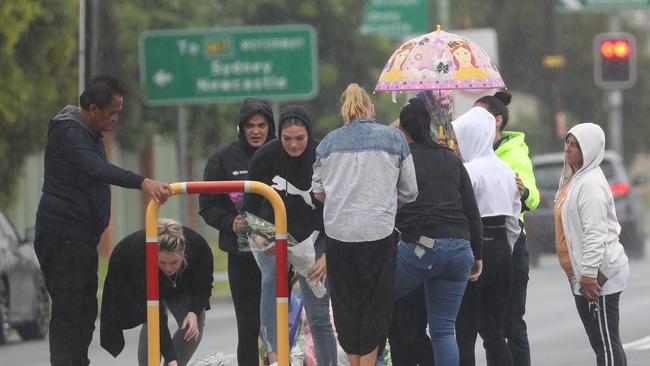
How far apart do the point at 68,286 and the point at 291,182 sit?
137 centimetres

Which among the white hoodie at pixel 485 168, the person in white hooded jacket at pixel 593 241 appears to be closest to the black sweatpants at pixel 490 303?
the white hoodie at pixel 485 168

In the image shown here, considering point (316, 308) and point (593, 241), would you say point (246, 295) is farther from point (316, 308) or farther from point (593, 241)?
point (593, 241)

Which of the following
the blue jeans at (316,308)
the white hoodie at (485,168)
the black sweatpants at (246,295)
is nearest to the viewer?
the blue jeans at (316,308)

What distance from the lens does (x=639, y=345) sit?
513 inches

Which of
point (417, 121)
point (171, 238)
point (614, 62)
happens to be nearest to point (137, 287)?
point (171, 238)

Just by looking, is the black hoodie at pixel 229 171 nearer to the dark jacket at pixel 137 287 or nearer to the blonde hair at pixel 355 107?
the dark jacket at pixel 137 287

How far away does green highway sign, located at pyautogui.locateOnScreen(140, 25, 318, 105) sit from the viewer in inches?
894

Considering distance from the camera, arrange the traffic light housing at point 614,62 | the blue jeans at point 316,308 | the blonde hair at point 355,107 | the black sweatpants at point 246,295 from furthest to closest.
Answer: the traffic light housing at point 614,62
the black sweatpants at point 246,295
the blue jeans at point 316,308
the blonde hair at point 355,107

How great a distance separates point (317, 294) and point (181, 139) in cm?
1238

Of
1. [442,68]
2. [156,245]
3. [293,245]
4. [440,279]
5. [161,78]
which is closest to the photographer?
[156,245]

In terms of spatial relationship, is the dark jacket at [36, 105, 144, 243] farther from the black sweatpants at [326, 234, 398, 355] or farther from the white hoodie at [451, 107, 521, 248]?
the white hoodie at [451, 107, 521, 248]

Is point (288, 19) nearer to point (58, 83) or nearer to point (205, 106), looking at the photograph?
point (205, 106)

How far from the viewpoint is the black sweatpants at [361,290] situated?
8641 millimetres

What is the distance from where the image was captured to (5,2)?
21031mm
